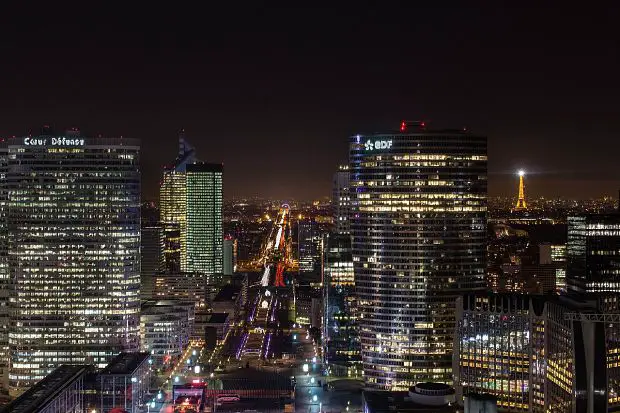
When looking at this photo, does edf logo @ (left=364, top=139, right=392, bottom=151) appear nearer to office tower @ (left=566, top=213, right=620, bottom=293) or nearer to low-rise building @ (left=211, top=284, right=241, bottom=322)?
office tower @ (left=566, top=213, right=620, bottom=293)

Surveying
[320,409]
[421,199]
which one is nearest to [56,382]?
[320,409]

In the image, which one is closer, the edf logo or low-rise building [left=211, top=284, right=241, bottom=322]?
the edf logo

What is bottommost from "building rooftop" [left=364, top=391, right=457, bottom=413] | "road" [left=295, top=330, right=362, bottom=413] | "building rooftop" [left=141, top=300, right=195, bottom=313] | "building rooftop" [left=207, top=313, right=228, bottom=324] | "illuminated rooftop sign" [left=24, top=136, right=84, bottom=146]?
"road" [left=295, top=330, right=362, bottom=413]

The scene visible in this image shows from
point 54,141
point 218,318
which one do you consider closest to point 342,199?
point 218,318

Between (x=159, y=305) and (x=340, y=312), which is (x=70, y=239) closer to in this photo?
(x=159, y=305)

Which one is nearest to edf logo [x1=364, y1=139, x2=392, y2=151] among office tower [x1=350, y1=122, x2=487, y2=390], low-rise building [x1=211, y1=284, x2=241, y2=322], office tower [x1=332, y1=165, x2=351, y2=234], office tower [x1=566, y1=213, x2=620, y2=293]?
office tower [x1=350, y1=122, x2=487, y2=390]
